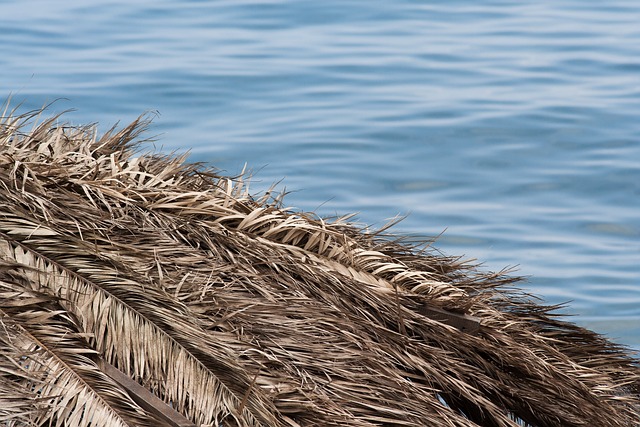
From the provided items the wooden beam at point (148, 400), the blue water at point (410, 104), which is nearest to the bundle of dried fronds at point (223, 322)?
the wooden beam at point (148, 400)

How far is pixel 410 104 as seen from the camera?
10.5 m

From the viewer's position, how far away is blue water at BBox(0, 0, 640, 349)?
A: 754 cm

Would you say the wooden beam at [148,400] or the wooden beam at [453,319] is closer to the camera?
the wooden beam at [148,400]

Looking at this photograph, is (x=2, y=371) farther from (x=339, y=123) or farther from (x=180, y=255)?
(x=339, y=123)

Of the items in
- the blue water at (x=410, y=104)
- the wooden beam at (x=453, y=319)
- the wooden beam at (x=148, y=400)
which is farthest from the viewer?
the blue water at (x=410, y=104)

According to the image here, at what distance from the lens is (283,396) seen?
2.33m

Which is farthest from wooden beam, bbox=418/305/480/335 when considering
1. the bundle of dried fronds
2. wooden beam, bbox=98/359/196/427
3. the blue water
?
the blue water

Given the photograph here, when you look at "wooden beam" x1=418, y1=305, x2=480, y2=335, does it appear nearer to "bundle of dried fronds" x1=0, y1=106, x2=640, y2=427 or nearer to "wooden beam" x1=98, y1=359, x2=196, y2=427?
"bundle of dried fronds" x1=0, y1=106, x2=640, y2=427

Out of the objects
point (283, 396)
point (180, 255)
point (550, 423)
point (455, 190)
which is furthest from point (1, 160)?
point (455, 190)

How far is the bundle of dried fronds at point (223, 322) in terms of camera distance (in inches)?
89.7

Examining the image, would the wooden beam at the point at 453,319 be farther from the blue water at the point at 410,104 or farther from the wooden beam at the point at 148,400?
the blue water at the point at 410,104

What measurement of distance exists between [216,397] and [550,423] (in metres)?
0.97

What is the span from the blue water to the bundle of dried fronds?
3123 mm

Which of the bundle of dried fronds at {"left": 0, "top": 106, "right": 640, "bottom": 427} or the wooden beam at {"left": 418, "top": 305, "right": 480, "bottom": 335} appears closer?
the bundle of dried fronds at {"left": 0, "top": 106, "right": 640, "bottom": 427}
